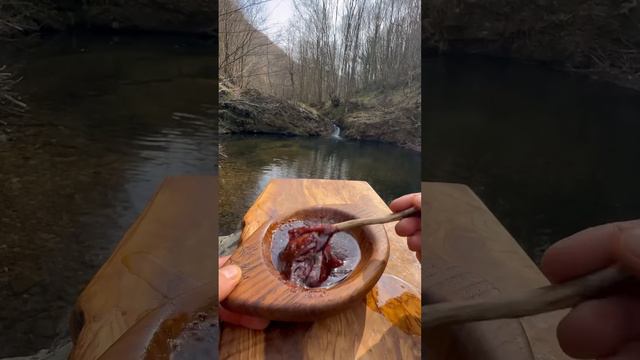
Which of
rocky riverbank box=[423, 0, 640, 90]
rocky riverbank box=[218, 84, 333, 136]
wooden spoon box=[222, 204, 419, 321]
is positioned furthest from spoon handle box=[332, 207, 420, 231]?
rocky riverbank box=[423, 0, 640, 90]

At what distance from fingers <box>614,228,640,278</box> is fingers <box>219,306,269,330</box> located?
41 centimetres

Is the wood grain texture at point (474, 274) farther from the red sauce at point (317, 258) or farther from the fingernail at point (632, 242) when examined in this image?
the red sauce at point (317, 258)

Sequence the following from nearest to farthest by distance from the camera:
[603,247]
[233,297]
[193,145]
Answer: [603,247] < [193,145] < [233,297]

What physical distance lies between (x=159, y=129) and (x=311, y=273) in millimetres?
239

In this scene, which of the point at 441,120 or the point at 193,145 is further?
the point at 193,145

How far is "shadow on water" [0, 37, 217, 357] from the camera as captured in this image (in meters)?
0.38

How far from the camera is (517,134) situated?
0.80ft

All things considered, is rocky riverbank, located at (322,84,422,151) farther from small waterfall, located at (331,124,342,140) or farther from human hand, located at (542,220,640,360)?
human hand, located at (542,220,640,360)

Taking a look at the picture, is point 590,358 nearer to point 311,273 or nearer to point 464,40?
point 464,40

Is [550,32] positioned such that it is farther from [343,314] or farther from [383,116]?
[343,314]

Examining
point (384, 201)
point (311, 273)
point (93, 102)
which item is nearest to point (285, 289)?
point (311, 273)

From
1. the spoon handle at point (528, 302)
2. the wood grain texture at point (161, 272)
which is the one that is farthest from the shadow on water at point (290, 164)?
the spoon handle at point (528, 302)

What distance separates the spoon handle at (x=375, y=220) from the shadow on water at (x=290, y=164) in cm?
2

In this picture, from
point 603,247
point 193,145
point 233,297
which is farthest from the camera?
point 233,297
